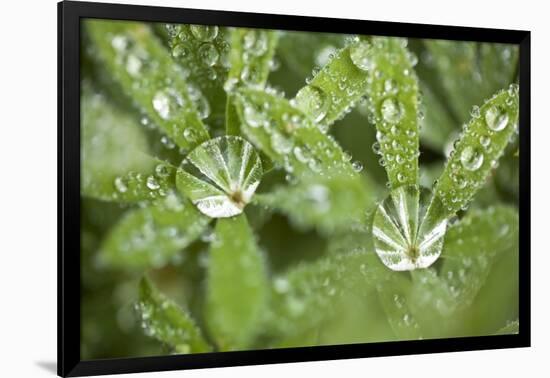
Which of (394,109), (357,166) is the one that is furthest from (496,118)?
(357,166)

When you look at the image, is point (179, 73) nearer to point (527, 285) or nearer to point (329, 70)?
point (329, 70)

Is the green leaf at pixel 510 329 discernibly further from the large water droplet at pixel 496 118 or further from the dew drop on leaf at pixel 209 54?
the dew drop on leaf at pixel 209 54

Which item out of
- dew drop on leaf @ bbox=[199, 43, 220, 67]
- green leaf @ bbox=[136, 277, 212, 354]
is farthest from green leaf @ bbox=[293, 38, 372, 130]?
green leaf @ bbox=[136, 277, 212, 354]

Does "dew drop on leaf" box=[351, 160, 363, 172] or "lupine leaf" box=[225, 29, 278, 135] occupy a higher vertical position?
"lupine leaf" box=[225, 29, 278, 135]

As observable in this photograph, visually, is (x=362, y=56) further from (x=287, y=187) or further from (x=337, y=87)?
(x=287, y=187)

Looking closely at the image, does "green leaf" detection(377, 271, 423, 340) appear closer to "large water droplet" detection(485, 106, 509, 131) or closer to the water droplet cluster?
"large water droplet" detection(485, 106, 509, 131)
